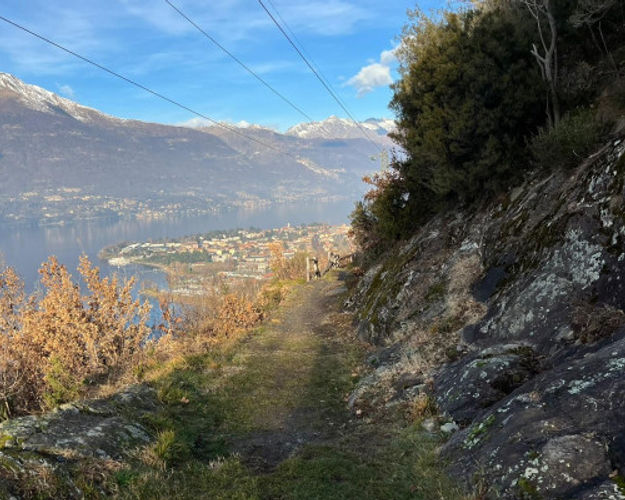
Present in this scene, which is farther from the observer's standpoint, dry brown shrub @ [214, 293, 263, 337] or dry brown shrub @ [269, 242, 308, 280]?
dry brown shrub @ [269, 242, 308, 280]

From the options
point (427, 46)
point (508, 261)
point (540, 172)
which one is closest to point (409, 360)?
point (508, 261)

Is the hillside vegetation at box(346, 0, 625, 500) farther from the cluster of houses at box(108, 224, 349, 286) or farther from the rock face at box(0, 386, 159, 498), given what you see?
the cluster of houses at box(108, 224, 349, 286)

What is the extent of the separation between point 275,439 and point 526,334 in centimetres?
502

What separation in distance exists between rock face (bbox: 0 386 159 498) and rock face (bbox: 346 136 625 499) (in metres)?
4.45

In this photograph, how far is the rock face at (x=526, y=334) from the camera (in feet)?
12.9

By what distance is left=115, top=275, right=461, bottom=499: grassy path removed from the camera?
4.97 metres

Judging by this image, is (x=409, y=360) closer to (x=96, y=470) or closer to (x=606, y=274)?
(x=606, y=274)

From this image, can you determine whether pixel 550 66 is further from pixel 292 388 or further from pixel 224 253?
pixel 224 253

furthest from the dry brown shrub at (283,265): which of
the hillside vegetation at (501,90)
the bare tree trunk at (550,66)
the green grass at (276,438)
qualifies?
the bare tree trunk at (550,66)

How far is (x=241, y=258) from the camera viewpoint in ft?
406

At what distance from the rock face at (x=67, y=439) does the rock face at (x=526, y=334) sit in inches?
A: 175

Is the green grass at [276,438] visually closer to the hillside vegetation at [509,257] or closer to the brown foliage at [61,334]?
the hillside vegetation at [509,257]

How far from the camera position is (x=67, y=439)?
221 inches

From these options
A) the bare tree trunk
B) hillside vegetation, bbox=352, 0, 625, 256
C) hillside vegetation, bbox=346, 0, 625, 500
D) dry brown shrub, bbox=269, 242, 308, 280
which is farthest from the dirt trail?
dry brown shrub, bbox=269, 242, 308, 280
